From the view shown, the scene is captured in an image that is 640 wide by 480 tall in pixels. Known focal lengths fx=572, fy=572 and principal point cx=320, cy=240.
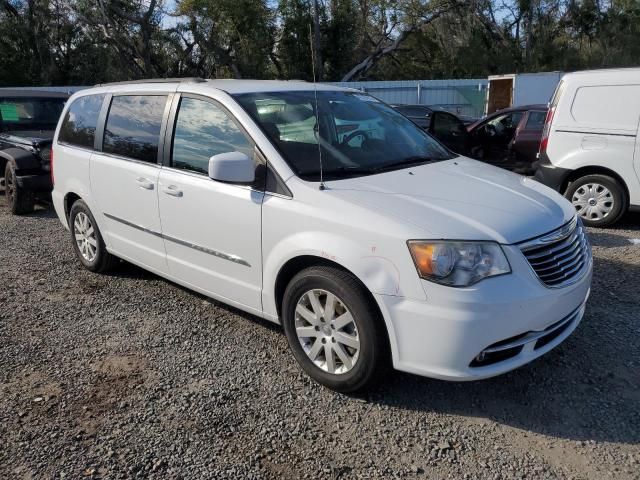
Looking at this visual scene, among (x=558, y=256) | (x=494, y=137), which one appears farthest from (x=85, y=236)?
(x=494, y=137)

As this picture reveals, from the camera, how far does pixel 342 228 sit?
10.0ft

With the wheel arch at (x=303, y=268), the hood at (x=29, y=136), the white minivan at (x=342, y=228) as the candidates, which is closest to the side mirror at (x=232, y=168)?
the white minivan at (x=342, y=228)

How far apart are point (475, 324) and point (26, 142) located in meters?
7.59

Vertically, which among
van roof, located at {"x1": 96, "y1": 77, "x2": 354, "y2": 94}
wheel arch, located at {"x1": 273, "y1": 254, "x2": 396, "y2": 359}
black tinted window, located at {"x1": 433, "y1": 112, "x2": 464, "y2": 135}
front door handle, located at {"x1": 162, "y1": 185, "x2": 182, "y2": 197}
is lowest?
wheel arch, located at {"x1": 273, "y1": 254, "x2": 396, "y2": 359}

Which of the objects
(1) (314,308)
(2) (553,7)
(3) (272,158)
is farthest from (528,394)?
(2) (553,7)

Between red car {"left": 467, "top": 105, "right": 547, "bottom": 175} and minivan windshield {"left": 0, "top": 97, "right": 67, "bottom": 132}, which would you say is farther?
red car {"left": 467, "top": 105, "right": 547, "bottom": 175}

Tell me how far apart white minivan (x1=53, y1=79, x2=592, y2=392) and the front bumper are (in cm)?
376

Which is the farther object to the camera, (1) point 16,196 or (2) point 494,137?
(2) point 494,137

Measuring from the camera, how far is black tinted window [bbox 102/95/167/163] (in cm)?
429

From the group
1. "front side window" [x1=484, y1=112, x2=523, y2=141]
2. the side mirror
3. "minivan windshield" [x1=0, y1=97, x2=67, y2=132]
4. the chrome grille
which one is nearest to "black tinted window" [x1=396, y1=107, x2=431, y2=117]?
"front side window" [x1=484, y1=112, x2=523, y2=141]

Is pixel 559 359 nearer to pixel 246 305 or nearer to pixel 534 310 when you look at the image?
pixel 534 310

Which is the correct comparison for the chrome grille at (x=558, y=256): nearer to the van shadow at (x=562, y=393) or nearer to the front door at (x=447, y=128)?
the van shadow at (x=562, y=393)

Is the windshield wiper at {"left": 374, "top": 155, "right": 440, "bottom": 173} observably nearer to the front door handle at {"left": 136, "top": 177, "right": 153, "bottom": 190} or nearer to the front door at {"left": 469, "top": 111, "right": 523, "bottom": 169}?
the front door handle at {"left": 136, "top": 177, "right": 153, "bottom": 190}

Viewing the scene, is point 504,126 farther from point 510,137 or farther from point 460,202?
point 460,202
